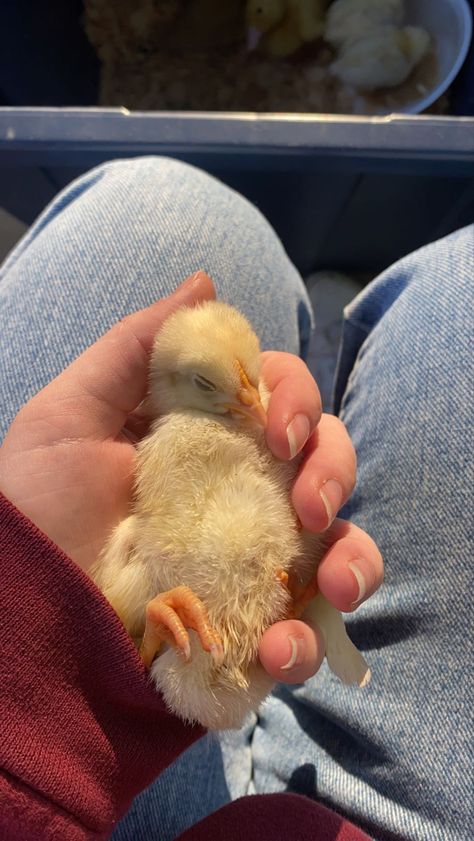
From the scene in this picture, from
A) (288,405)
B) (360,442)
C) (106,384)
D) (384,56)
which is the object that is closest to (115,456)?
(106,384)

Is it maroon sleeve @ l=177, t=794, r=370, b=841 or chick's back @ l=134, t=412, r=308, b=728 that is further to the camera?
maroon sleeve @ l=177, t=794, r=370, b=841

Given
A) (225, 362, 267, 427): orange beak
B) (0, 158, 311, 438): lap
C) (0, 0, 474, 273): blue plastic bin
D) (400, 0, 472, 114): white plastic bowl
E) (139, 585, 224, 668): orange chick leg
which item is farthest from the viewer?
(400, 0, 472, 114): white plastic bowl

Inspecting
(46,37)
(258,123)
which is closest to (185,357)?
(258,123)

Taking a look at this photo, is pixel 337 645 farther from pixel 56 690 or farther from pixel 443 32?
pixel 443 32

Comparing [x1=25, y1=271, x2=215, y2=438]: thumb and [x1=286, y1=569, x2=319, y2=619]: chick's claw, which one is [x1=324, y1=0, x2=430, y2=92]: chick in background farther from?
[x1=286, y1=569, x2=319, y2=619]: chick's claw

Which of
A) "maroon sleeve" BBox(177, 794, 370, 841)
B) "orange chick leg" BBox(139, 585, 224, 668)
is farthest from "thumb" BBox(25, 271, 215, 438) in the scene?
"maroon sleeve" BBox(177, 794, 370, 841)

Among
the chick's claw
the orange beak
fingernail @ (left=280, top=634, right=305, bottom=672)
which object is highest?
the orange beak

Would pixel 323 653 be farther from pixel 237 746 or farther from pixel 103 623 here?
pixel 237 746
